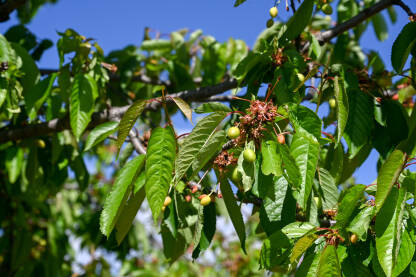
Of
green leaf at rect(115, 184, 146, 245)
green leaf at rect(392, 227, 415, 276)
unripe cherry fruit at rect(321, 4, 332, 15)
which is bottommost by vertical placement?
green leaf at rect(392, 227, 415, 276)

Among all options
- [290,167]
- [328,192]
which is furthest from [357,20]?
[290,167]

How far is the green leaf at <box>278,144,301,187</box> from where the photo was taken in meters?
1.14

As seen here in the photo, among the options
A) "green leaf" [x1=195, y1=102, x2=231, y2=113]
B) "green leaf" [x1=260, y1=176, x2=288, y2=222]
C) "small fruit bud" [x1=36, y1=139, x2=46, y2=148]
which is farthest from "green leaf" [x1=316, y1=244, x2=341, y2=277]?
"small fruit bud" [x1=36, y1=139, x2=46, y2=148]

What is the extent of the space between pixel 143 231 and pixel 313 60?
11.7 feet

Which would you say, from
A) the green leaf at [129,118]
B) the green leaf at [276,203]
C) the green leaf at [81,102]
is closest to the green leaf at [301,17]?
the green leaf at [276,203]

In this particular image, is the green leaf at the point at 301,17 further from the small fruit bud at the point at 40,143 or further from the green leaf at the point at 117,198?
the small fruit bud at the point at 40,143

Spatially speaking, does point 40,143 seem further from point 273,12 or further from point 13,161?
point 273,12

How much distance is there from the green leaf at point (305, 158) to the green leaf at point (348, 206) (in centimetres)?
12

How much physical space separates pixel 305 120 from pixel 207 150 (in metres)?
0.30

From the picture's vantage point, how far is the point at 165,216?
5.62 feet

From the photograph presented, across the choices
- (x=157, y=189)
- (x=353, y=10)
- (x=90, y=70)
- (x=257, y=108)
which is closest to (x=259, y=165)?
(x=257, y=108)

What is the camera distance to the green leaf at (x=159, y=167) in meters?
1.17

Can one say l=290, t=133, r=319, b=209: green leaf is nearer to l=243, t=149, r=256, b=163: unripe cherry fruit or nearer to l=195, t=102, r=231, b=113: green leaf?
l=243, t=149, r=256, b=163: unripe cherry fruit

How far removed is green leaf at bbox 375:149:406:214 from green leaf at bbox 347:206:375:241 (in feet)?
0.50
